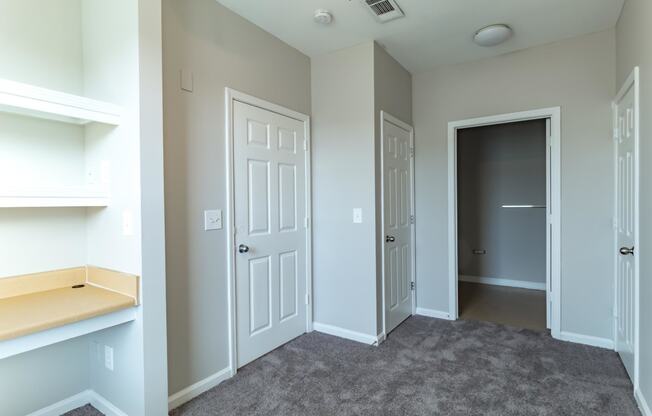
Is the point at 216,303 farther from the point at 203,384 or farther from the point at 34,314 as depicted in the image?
the point at 34,314

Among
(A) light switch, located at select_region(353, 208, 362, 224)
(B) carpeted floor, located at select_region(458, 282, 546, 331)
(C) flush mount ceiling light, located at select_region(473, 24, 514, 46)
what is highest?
(C) flush mount ceiling light, located at select_region(473, 24, 514, 46)

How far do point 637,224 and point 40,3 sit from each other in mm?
3682

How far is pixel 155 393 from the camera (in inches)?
71.6

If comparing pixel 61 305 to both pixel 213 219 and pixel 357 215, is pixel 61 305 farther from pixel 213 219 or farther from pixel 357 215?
pixel 357 215

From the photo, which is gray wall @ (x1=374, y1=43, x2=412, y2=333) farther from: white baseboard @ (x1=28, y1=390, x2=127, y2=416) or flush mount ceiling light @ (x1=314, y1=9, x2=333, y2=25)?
white baseboard @ (x1=28, y1=390, x2=127, y2=416)

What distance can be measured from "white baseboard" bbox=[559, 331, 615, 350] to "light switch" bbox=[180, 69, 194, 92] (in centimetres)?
358

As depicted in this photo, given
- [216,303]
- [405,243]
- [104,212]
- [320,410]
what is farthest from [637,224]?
[104,212]

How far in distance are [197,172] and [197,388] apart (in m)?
1.39

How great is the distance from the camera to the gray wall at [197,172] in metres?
2.11

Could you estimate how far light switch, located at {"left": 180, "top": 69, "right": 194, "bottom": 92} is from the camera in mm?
2172

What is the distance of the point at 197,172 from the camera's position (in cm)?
225

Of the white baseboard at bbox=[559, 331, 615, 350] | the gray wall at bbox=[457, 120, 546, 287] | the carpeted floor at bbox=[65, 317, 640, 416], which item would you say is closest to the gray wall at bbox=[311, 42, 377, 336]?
the carpeted floor at bbox=[65, 317, 640, 416]
